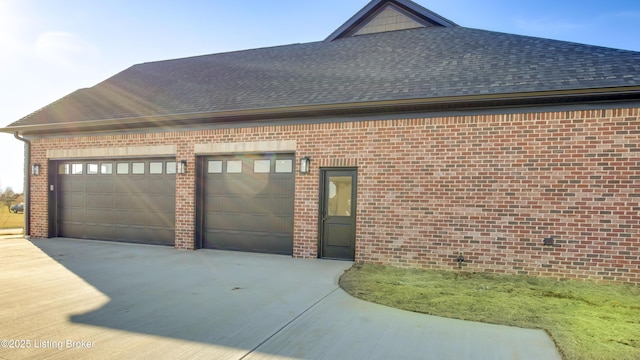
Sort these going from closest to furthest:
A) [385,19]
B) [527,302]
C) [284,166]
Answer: [527,302], [284,166], [385,19]

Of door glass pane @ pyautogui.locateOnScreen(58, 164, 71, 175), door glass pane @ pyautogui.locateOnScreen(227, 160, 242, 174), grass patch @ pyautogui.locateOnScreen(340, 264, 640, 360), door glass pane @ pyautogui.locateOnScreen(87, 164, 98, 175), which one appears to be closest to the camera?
grass patch @ pyautogui.locateOnScreen(340, 264, 640, 360)

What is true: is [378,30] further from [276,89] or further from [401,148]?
[401,148]

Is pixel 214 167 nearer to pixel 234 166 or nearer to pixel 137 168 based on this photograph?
pixel 234 166

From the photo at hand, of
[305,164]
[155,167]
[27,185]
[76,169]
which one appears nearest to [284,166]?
[305,164]

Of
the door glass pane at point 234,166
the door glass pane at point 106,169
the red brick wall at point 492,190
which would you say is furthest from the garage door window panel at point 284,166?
the door glass pane at point 106,169

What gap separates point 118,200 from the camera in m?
11.1

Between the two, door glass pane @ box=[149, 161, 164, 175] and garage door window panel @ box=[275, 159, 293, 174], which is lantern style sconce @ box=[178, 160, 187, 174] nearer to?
door glass pane @ box=[149, 161, 164, 175]

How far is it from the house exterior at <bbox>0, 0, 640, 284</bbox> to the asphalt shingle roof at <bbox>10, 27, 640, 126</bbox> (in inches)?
2.7

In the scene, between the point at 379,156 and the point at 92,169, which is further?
the point at 92,169

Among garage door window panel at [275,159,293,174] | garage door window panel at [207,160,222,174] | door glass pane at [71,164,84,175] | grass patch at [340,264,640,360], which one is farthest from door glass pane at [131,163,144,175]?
grass patch at [340,264,640,360]

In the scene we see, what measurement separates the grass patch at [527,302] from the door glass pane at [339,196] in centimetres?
154

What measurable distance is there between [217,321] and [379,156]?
499cm

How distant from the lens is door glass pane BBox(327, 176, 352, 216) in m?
8.67

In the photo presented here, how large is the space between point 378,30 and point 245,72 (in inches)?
195
